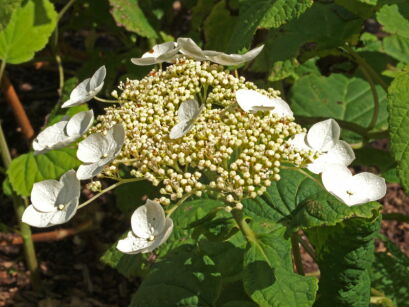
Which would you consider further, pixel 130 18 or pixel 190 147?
pixel 130 18

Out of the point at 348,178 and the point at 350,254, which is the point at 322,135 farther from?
the point at 350,254

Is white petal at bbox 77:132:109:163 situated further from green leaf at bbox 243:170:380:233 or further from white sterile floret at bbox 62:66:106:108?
green leaf at bbox 243:170:380:233

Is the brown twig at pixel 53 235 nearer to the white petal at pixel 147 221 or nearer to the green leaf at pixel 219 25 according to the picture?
the green leaf at pixel 219 25

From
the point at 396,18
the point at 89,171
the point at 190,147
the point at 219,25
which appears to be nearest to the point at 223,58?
the point at 190,147

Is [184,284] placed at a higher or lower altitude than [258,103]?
lower

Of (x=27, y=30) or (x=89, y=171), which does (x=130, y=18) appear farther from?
(x=89, y=171)
